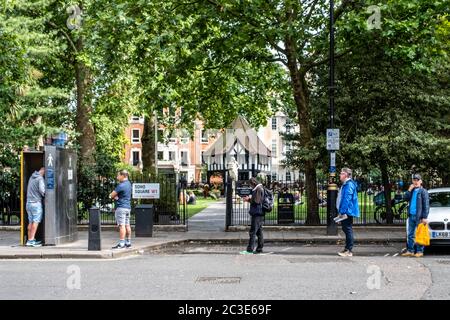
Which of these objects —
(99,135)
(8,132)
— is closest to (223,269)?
(8,132)

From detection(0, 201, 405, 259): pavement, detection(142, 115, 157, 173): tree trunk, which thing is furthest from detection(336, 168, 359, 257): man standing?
detection(142, 115, 157, 173): tree trunk

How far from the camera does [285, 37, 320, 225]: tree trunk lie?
72.3 ft

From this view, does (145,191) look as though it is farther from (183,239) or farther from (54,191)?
(54,191)

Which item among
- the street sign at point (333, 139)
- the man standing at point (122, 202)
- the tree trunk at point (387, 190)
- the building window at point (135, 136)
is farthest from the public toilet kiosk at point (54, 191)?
the building window at point (135, 136)

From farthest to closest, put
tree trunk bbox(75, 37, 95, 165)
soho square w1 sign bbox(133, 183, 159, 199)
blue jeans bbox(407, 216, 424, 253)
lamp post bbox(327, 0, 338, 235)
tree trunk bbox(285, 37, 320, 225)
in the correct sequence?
1. tree trunk bbox(75, 37, 95, 165)
2. tree trunk bbox(285, 37, 320, 225)
3. soho square w1 sign bbox(133, 183, 159, 199)
4. lamp post bbox(327, 0, 338, 235)
5. blue jeans bbox(407, 216, 424, 253)

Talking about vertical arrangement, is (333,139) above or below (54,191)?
above

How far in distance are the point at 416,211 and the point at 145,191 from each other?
9.40 meters

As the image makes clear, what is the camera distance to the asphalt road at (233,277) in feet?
31.6

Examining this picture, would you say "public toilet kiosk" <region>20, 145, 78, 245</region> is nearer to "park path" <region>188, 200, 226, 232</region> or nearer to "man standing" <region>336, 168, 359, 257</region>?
"park path" <region>188, 200, 226, 232</region>

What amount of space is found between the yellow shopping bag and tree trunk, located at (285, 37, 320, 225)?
303 inches

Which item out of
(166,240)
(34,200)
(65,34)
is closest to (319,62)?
(166,240)

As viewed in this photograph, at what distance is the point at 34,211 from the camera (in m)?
16.2

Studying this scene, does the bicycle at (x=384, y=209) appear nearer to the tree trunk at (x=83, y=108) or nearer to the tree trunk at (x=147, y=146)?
the tree trunk at (x=147, y=146)
